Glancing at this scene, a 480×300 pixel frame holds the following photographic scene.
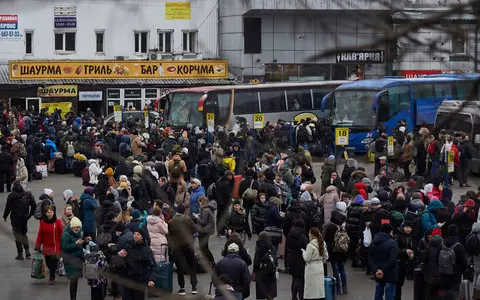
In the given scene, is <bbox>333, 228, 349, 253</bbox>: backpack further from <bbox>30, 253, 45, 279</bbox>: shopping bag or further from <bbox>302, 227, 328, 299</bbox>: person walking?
<bbox>30, 253, 45, 279</bbox>: shopping bag

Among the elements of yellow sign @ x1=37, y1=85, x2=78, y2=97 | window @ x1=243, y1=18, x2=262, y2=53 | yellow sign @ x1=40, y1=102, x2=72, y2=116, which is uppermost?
window @ x1=243, y1=18, x2=262, y2=53

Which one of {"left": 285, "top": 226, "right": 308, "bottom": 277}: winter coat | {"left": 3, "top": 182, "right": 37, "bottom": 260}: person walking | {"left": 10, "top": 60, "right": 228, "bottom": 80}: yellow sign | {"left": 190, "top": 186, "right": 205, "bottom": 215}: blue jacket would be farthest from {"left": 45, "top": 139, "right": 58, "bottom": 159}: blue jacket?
{"left": 285, "top": 226, "right": 308, "bottom": 277}: winter coat

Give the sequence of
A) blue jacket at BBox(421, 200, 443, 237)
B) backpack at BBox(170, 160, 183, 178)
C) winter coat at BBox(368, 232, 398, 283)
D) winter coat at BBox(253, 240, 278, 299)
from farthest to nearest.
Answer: backpack at BBox(170, 160, 183, 178) → blue jacket at BBox(421, 200, 443, 237) → winter coat at BBox(368, 232, 398, 283) → winter coat at BBox(253, 240, 278, 299)

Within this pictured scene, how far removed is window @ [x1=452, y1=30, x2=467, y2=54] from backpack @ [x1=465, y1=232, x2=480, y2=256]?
1087cm

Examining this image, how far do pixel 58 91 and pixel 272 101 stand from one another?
11.0 m

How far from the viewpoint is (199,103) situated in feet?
125

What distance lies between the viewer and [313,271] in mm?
13164

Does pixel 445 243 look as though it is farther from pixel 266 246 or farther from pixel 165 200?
pixel 165 200

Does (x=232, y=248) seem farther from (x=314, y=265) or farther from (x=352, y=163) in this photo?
(x=352, y=163)

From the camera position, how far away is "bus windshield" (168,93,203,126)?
39.4 m

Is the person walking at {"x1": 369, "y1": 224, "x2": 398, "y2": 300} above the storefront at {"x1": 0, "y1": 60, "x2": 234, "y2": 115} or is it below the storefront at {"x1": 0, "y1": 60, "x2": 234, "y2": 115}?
below

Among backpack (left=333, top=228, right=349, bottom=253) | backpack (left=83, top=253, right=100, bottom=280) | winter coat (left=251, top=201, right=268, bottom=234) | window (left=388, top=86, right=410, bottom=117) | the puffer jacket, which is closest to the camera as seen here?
backpack (left=83, top=253, right=100, bottom=280)

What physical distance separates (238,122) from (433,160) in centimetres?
1303

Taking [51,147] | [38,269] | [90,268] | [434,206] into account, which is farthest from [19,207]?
[51,147]
